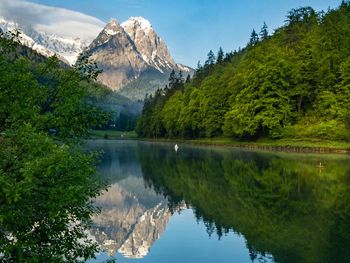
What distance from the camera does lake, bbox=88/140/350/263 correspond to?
2016 cm

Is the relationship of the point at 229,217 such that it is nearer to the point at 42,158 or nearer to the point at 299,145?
the point at 42,158

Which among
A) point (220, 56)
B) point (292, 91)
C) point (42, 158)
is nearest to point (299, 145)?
point (292, 91)

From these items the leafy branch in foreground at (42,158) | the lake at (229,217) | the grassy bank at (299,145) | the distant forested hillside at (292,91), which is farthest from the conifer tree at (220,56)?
the leafy branch in foreground at (42,158)

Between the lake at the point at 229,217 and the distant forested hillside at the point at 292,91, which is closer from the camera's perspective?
the lake at the point at 229,217

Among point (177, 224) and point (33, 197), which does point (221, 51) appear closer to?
point (177, 224)

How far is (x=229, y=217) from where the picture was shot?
27406mm

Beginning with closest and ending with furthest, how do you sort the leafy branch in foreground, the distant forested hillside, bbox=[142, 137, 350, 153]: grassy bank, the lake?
1. the leafy branch in foreground
2. the lake
3. bbox=[142, 137, 350, 153]: grassy bank
4. the distant forested hillside

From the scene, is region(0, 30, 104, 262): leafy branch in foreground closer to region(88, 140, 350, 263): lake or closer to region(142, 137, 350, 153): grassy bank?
region(88, 140, 350, 263): lake

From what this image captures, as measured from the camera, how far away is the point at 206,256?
19.8 metres

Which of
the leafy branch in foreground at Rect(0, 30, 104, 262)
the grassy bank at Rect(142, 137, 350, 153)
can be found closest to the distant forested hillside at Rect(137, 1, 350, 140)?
the grassy bank at Rect(142, 137, 350, 153)

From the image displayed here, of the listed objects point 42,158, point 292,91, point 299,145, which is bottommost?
point 299,145

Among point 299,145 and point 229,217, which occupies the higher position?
point 299,145

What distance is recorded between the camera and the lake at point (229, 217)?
20.2 m

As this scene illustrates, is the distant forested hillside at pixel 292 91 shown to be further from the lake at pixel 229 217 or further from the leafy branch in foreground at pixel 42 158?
the leafy branch in foreground at pixel 42 158
